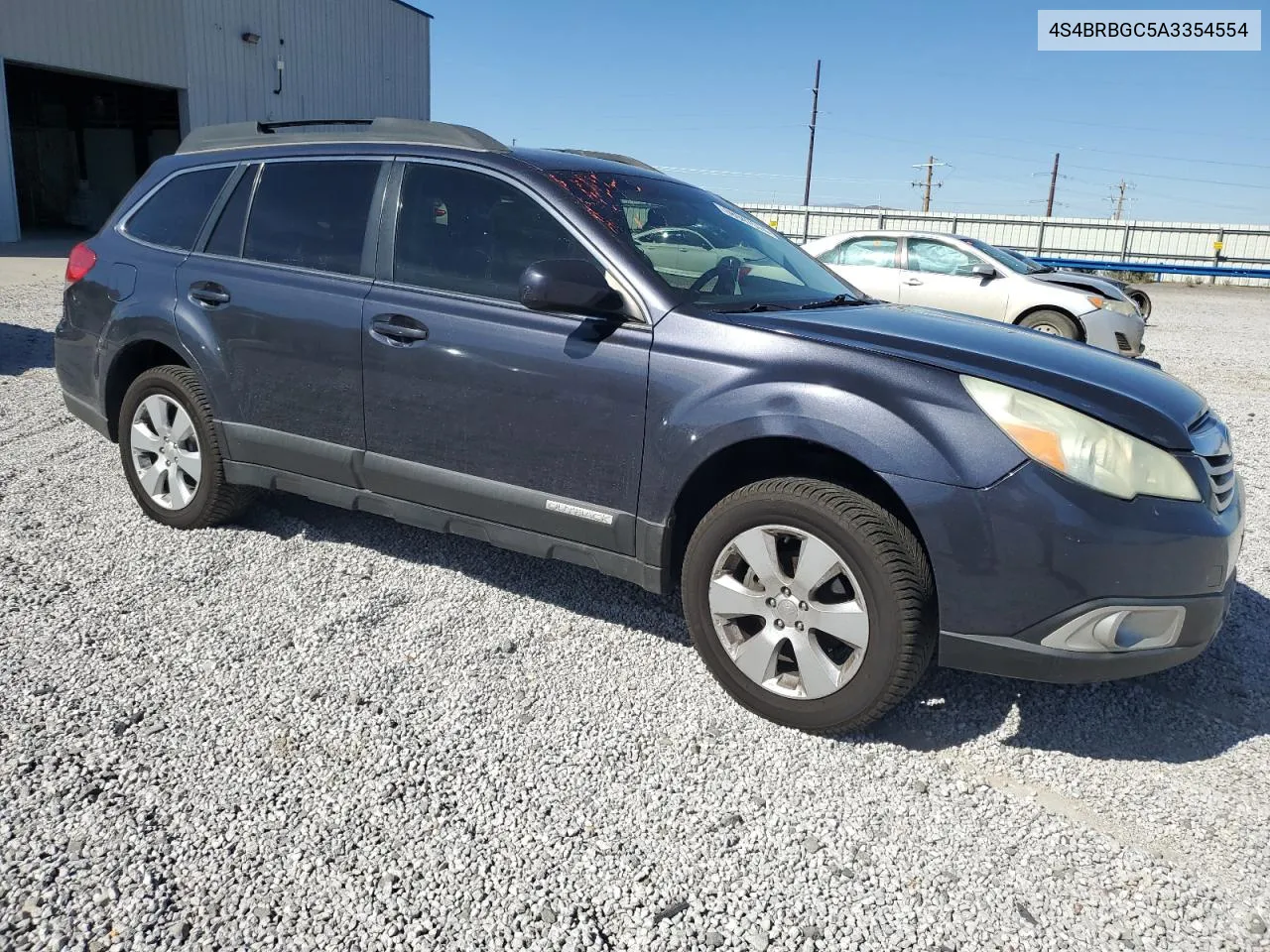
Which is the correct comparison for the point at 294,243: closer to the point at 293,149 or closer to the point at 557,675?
the point at 293,149

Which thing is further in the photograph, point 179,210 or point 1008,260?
point 1008,260

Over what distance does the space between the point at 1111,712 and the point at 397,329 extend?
2920mm

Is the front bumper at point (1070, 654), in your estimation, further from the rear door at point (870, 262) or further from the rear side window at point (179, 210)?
the rear door at point (870, 262)

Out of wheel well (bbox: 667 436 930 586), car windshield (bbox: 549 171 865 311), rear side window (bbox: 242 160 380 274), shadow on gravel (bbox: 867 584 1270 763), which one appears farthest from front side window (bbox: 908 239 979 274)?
wheel well (bbox: 667 436 930 586)

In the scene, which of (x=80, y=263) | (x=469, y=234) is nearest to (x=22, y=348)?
(x=80, y=263)

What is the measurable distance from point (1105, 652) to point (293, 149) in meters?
3.73

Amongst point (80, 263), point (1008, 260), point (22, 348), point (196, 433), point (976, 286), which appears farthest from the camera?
point (1008, 260)

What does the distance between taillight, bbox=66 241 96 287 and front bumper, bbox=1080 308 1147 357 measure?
9.66 metres

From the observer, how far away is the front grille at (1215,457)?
278cm

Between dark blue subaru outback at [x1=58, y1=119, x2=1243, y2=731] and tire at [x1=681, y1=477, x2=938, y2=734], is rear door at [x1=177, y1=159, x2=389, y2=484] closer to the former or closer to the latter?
dark blue subaru outback at [x1=58, y1=119, x2=1243, y2=731]

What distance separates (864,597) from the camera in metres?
2.77

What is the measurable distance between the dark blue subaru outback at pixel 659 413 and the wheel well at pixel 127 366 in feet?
0.06

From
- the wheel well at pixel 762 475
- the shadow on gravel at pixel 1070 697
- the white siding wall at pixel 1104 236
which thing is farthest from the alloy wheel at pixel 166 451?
the white siding wall at pixel 1104 236

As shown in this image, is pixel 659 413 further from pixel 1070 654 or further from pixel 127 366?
pixel 127 366
